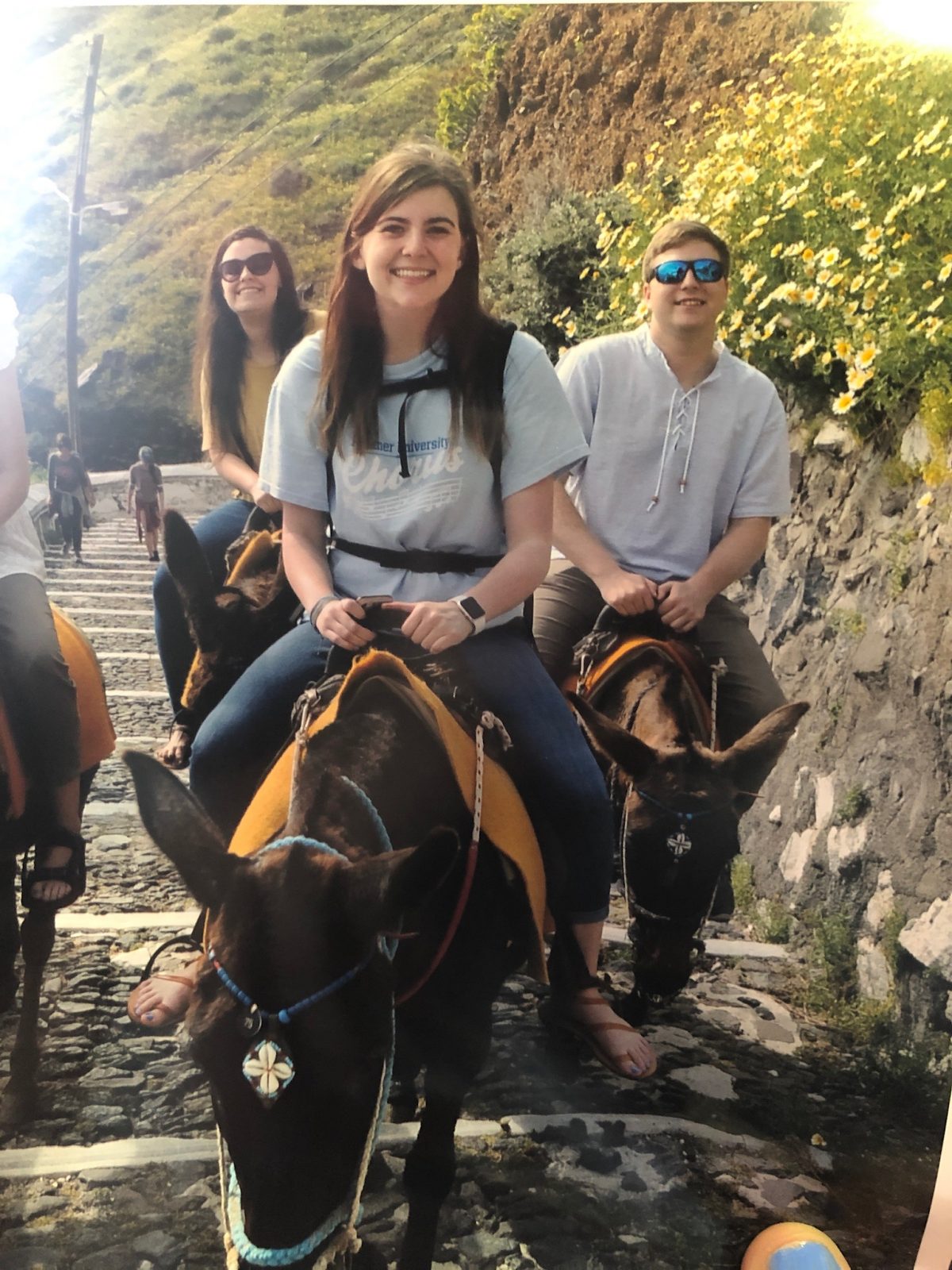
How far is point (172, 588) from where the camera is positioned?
1.98 meters

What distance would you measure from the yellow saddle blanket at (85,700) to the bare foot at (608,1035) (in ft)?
3.61

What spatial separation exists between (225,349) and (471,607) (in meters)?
0.69

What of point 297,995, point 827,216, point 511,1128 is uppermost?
point 827,216

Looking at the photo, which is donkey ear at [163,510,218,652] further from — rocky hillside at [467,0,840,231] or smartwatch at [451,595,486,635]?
rocky hillside at [467,0,840,231]

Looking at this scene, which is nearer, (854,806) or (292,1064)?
(292,1064)

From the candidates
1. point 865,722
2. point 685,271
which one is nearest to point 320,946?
point 865,722

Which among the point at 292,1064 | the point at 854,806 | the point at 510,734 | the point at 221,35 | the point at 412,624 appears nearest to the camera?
the point at 292,1064

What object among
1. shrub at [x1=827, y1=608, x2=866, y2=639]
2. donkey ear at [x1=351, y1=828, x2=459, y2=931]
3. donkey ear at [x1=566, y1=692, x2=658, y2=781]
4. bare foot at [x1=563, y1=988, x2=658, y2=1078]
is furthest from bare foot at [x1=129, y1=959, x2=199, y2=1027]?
shrub at [x1=827, y1=608, x2=866, y2=639]

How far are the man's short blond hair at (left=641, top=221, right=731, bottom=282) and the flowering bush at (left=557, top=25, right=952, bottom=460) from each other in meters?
0.02

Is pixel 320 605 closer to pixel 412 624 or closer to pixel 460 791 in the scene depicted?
pixel 412 624

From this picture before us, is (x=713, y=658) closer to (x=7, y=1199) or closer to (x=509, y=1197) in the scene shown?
(x=509, y=1197)

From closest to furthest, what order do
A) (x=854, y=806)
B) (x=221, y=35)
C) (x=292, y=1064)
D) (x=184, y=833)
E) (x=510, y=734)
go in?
1. (x=292, y=1064)
2. (x=184, y=833)
3. (x=510, y=734)
4. (x=221, y=35)
5. (x=854, y=806)

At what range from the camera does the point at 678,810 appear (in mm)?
2062

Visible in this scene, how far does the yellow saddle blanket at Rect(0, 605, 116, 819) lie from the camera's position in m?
2.00
